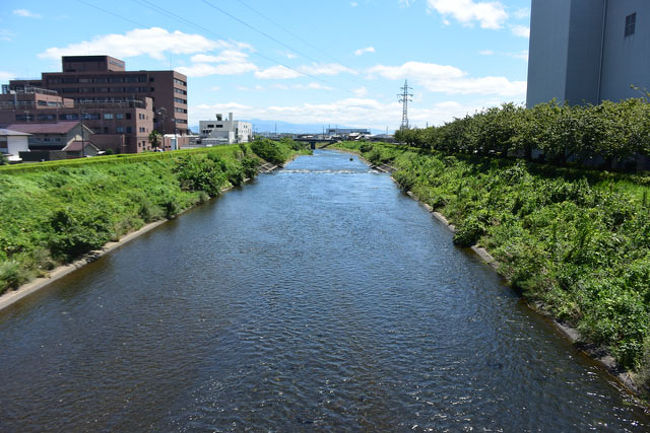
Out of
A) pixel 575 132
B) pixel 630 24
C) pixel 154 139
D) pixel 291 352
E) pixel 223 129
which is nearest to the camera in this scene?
pixel 291 352

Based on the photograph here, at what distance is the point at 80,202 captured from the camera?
96.8ft

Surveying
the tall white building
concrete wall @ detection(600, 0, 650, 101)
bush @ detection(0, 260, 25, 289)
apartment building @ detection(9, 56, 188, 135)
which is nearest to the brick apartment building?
apartment building @ detection(9, 56, 188, 135)

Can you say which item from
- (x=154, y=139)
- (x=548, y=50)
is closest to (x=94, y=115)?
(x=154, y=139)

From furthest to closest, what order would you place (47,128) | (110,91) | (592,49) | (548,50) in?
(110,91), (47,128), (548,50), (592,49)

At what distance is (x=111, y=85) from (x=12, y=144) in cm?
5064

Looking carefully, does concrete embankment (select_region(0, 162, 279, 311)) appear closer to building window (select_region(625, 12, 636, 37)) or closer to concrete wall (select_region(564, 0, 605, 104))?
concrete wall (select_region(564, 0, 605, 104))

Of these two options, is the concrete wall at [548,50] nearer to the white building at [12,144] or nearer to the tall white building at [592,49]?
the tall white building at [592,49]

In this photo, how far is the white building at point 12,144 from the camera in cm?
6981

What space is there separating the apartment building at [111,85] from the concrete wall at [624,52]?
97.9 metres

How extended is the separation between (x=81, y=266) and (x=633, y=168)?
117ft

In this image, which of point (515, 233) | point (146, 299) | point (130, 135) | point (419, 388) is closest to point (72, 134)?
point (130, 135)

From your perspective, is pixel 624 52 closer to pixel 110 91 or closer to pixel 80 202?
pixel 80 202

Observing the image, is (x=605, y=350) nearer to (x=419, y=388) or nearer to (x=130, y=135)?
(x=419, y=388)

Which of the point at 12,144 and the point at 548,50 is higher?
the point at 548,50
